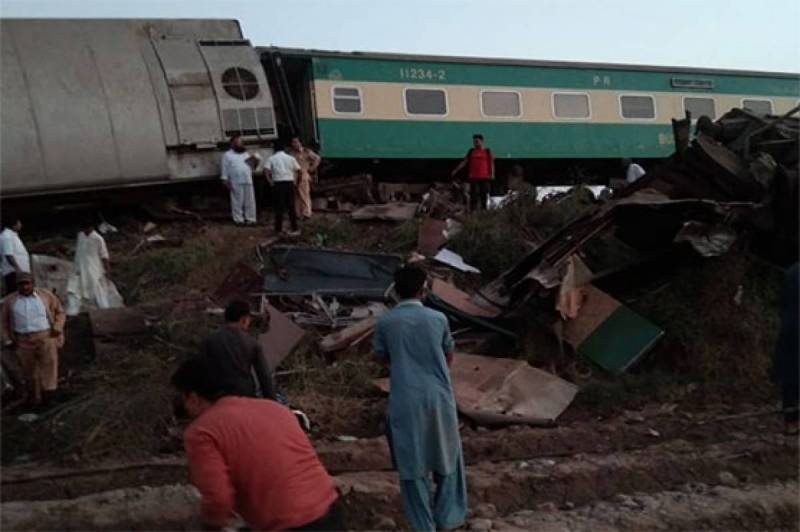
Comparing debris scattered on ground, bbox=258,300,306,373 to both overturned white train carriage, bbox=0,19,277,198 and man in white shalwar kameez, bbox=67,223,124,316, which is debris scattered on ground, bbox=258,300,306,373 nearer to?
man in white shalwar kameez, bbox=67,223,124,316

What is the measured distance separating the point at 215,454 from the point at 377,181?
529 inches

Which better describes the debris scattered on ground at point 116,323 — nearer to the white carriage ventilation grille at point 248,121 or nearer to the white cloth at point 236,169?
the white cloth at point 236,169

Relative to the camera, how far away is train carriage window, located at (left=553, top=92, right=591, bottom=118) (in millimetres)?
16984

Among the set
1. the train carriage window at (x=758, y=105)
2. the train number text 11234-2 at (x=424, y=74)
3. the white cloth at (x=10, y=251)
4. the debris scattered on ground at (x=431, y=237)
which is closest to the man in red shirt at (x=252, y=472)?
the white cloth at (x=10, y=251)

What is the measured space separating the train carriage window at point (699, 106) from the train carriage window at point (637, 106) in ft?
3.07

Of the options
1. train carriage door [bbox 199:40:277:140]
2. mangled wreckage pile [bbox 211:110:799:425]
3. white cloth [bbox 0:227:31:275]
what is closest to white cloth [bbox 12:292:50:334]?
mangled wreckage pile [bbox 211:110:799:425]

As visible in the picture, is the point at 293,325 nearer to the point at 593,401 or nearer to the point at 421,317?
the point at 593,401

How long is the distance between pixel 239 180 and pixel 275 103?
2.54 meters

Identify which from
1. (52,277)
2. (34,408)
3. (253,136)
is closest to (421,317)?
(34,408)

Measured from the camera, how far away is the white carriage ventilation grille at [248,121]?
13.7 metres

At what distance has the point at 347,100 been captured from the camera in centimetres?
1501

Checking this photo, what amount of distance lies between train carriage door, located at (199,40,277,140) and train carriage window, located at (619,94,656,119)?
7907 mm

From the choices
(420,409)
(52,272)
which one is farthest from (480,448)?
(52,272)

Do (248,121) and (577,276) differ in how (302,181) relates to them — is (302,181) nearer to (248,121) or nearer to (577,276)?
(248,121)
